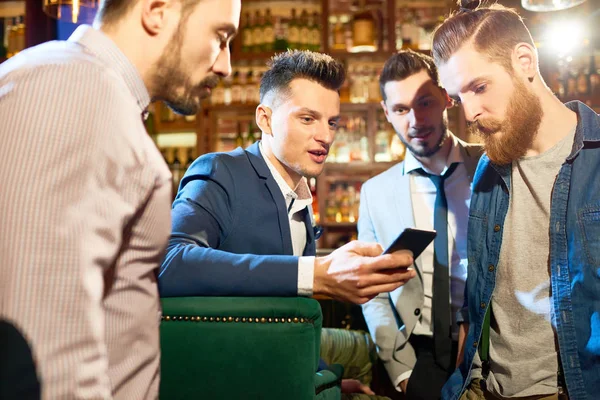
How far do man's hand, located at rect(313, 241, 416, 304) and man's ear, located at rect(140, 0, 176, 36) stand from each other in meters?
0.65

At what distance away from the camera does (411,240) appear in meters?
1.27

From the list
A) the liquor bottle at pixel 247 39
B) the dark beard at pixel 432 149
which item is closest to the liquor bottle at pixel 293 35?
the liquor bottle at pixel 247 39

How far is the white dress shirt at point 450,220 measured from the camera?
2.12 metres

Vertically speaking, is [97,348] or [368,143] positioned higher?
[368,143]

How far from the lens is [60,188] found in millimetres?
647

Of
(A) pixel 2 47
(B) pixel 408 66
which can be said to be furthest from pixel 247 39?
(B) pixel 408 66

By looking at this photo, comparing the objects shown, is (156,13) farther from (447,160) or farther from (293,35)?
(293,35)

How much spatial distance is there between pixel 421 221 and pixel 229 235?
1.09 metres

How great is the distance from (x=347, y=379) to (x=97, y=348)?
1.71 meters

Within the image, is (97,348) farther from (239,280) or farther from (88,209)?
(239,280)

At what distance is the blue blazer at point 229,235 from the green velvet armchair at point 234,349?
0.05 m

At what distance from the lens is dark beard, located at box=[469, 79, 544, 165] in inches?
62.0

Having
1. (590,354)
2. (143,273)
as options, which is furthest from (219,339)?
(590,354)

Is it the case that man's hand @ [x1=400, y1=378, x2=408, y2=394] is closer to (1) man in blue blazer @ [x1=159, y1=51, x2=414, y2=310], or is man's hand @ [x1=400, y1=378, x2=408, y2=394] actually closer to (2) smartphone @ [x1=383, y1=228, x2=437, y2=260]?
(1) man in blue blazer @ [x1=159, y1=51, x2=414, y2=310]
